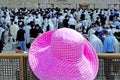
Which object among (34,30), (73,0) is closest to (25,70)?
(34,30)

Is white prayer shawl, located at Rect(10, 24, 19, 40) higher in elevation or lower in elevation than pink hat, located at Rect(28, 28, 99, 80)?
lower

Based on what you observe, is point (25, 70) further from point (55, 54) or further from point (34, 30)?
point (34, 30)

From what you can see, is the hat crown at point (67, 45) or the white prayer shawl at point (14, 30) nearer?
the hat crown at point (67, 45)

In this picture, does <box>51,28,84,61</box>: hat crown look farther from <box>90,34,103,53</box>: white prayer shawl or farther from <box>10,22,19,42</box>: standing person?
<box>10,22,19,42</box>: standing person

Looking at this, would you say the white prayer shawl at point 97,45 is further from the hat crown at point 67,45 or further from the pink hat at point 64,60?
the hat crown at point 67,45

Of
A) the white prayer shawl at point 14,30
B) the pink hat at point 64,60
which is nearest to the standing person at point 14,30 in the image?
the white prayer shawl at point 14,30

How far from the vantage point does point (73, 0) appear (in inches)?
1626

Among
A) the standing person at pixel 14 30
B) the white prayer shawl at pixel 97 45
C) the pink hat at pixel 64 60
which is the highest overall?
the pink hat at pixel 64 60

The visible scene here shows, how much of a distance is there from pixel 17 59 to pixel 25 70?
0.14 metres

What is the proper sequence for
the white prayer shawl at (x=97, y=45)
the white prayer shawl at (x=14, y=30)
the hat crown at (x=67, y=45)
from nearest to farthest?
the hat crown at (x=67, y=45)
the white prayer shawl at (x=97, y=45)
the white prayer shawl at (x=14, y=30)

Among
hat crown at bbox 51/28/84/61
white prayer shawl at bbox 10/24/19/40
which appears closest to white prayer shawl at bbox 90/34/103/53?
white prayer shawl at bbox 10/24/19/40

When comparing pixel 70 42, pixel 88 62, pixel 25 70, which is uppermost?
pixel 70 42

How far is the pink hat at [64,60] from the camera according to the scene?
3020 millimetres

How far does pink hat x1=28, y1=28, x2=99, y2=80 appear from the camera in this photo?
9.91 ft
